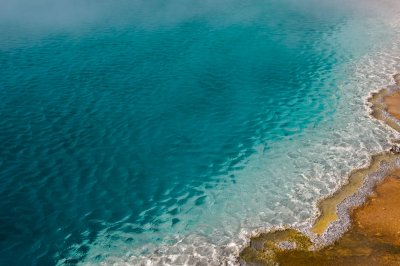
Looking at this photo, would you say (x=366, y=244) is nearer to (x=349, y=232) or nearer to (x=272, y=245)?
(x=349, y=232)

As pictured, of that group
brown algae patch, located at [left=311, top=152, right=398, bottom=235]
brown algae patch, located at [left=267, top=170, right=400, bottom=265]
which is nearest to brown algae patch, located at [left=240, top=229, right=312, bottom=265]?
brown algae patch, located at [left=267, top=170, right=400, bottom=265]

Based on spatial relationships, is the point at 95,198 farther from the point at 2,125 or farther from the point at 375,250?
the point at 375,250

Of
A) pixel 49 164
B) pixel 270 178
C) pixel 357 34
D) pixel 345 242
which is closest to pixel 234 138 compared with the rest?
pixel 270 178

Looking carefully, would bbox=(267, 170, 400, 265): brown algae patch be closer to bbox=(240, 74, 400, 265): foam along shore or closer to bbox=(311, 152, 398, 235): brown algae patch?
bbox=(240, 74, 400, 265): foam along shore

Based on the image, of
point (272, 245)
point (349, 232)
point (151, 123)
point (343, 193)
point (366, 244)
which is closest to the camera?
point (366, 244)

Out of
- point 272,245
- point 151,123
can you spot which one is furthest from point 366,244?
point 151,123

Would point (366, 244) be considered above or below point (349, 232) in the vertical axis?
above

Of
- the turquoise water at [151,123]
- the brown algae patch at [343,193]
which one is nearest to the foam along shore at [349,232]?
the brown algae patch at [343,193]
